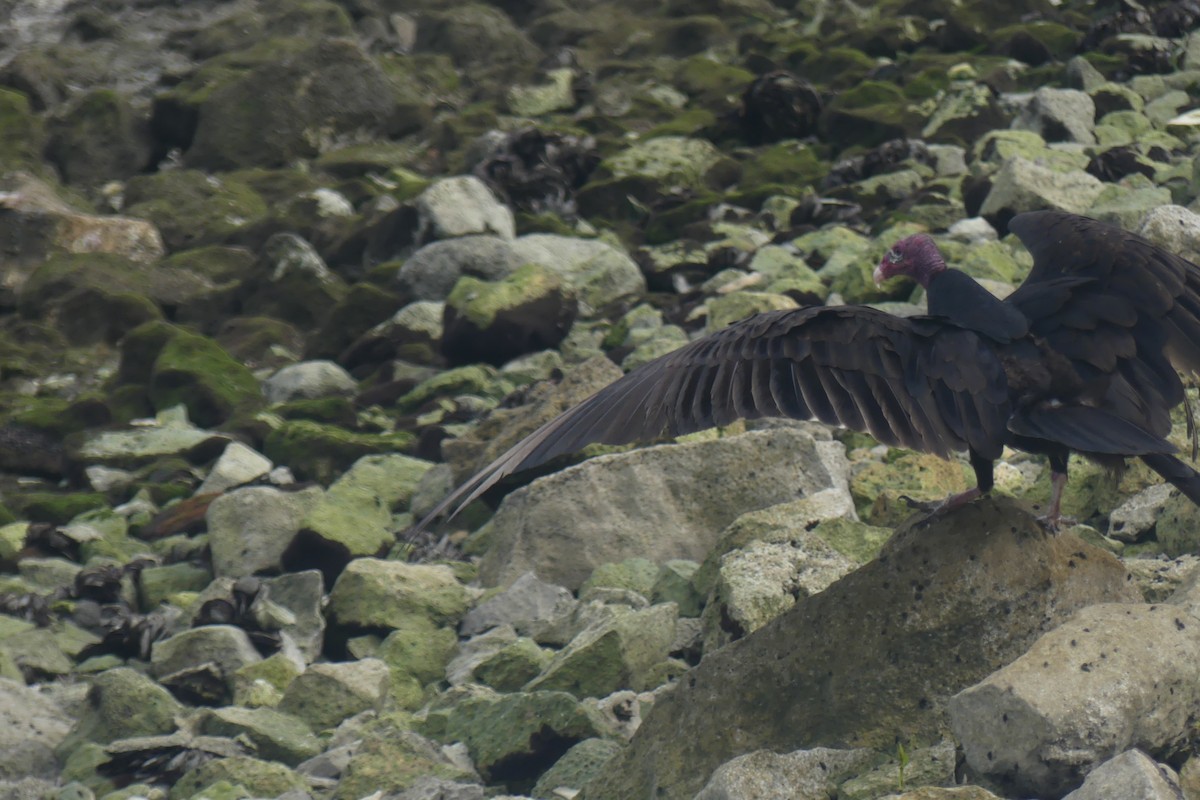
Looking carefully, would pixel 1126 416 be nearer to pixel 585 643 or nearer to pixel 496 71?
pixel 585 643

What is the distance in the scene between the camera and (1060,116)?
16531mm

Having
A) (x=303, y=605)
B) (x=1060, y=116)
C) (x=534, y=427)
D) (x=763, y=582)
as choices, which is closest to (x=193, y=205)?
(x=1060, y=116)

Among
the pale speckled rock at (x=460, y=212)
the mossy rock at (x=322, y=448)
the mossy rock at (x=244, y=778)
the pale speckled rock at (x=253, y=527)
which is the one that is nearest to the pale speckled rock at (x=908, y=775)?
the mossy rock at (x=244, y=778)

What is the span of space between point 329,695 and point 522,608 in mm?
1143

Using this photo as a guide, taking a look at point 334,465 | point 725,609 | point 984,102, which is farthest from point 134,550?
point 984,102

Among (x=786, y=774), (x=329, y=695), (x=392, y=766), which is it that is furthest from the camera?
(x=329, y=695)

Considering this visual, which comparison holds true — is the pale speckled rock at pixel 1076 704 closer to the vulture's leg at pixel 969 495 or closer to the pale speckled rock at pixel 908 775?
the pale speckled rock at pixel 908 775

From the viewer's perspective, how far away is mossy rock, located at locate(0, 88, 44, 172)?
71.0 feet

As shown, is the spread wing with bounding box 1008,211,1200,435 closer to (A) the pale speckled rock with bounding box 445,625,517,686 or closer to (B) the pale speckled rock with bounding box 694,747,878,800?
(B) the pale speckled rock with bounding box 694,747,878,800

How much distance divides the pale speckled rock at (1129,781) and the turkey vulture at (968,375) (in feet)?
3.51

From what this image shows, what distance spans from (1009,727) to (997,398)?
1145mm

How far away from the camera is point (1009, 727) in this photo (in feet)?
14.5

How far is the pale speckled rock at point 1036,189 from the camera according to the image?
41.4 feet

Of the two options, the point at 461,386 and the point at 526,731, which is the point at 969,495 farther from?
the point at 461,386
